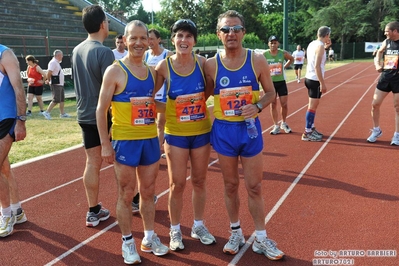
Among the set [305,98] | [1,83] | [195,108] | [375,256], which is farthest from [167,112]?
[305,98]

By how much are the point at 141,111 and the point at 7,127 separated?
1.54 meters

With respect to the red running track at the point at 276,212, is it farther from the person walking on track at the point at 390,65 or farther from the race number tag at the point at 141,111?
the race number tag at the point at 141,111

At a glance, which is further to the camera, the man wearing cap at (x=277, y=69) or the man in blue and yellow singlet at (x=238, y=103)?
the man wearing cap at (x=277, y=69)

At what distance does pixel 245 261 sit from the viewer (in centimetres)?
351

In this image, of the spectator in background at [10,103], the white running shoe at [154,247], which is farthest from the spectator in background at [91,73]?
the white running shoe at [154,247]

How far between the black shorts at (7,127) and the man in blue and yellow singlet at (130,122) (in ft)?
4.03

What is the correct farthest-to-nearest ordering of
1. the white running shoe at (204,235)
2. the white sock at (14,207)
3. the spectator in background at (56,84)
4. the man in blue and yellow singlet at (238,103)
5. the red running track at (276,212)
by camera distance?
the spectator in background at (56,84) < the white sock at (14,207) < the white running shoe at (204,235) < the red running track at (276,212) < the man in blue and yellow singlet at (238,103)

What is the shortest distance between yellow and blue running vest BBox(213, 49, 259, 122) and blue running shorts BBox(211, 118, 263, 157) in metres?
0.06

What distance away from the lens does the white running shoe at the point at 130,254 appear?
344cm

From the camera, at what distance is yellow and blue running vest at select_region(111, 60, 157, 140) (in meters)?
3.32

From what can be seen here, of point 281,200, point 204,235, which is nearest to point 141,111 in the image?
point 204,235

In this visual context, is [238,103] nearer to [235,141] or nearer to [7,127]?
[235,141]

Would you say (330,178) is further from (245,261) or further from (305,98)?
(305,98)

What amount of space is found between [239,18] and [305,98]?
11.9 m
